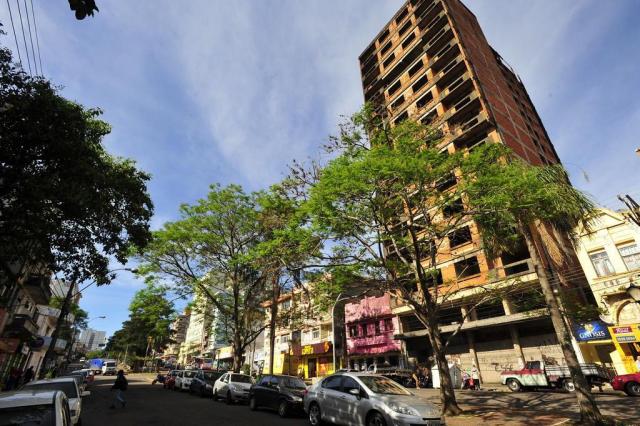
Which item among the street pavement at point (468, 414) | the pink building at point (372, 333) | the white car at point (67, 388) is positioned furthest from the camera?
the pink building at point (372, 333)

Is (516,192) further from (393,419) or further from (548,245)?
(393,419)

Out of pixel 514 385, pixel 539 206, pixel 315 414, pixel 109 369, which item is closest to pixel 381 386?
pixel 315 414

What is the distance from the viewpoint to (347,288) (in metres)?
13.8

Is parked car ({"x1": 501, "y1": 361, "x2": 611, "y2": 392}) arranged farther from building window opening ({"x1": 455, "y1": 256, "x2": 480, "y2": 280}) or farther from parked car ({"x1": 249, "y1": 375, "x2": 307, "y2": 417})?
parked car ({"x1": 249, "y1": 375, "x2": 307, "y2": 417})

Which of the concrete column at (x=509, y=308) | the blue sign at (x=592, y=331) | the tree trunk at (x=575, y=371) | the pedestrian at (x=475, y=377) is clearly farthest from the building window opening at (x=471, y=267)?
the tree trunk at (x=575, y=371)

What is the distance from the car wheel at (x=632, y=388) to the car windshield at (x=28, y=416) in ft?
66.3

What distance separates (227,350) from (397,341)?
145ft

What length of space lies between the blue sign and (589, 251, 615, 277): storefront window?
3240 mm

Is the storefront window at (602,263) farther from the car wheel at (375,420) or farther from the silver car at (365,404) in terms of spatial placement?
the car wheel at (375,420)

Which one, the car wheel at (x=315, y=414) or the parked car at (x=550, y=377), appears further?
the parked car at (x=550, y=377)

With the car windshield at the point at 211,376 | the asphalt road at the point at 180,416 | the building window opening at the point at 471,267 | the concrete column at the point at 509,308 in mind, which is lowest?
the asphalt road at the point at 180,416

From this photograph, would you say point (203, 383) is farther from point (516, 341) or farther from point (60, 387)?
point (516, 341)

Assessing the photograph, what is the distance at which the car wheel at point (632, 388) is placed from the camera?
14255 mm

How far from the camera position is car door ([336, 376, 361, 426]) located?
27.8 feet
